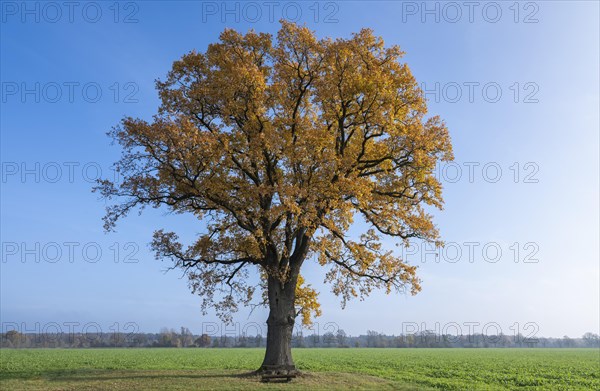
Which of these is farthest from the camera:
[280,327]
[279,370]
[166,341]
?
[166,341]

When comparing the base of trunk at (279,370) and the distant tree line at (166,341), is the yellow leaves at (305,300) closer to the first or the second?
the base of trunk at (279,370)

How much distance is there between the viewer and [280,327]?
26.4 m

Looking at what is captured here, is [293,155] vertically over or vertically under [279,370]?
over

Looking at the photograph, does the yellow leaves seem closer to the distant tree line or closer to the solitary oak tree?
the solitary oak tree

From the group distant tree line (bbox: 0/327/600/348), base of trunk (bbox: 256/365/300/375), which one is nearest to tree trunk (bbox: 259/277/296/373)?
base of trunk (bbox: 256/365/300/375)

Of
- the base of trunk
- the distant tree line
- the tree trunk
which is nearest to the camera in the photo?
the base of trunk

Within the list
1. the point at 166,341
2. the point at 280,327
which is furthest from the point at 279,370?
the point at 166,341

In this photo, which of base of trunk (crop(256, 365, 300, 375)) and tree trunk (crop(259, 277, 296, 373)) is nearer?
base of trunk (crop(256, 365, 300, 375))

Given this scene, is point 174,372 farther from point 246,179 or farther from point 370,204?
point 370,204

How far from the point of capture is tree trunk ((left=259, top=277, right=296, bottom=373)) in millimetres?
25969

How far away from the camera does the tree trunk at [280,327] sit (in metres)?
26.0

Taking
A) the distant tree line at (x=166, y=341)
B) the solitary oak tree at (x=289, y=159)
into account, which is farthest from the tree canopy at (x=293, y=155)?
the distant tree line at (x=166, y=341)

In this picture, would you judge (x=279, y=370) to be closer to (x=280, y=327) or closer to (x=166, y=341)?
(x=280, y=327)

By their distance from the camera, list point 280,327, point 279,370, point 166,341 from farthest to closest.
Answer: point 166,341 < point 280,327 < point 279,370
